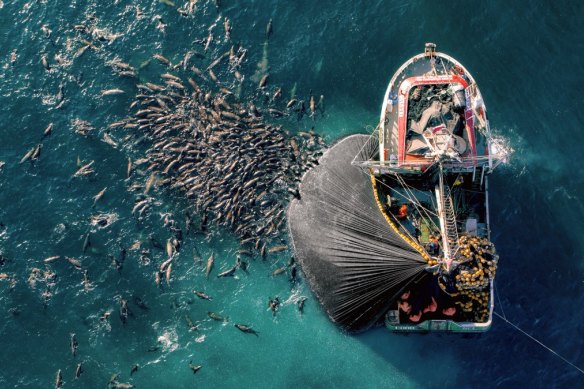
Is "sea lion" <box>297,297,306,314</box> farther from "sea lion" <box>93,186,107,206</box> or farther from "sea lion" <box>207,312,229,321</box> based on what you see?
"sea lion" <box>93,186,107,206</box>

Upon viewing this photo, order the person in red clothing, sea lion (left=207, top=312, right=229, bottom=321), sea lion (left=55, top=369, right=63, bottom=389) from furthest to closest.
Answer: sea lion (left=207, top=312, right=229, bottom=321) < sea lion (left=55, top=369, right=63, bottom=389) < the person in red clothing

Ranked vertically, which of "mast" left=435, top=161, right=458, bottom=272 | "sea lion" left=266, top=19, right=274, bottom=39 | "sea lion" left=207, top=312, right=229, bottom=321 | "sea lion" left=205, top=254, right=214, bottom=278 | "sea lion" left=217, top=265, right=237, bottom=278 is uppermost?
"sea lion" left=266, top=19, right=274, bottom=39

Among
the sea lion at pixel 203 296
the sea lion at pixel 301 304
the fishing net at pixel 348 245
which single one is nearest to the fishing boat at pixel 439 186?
the fishing net at pixel 348 245

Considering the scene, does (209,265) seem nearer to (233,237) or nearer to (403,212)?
(233,237)

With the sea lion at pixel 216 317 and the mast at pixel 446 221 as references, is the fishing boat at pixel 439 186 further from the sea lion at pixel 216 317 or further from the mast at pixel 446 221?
the sea lion at pixel 216 317

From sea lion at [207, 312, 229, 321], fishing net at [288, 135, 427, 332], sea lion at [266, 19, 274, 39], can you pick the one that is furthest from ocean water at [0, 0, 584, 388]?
fishing net at [288, 135, 427, 332]

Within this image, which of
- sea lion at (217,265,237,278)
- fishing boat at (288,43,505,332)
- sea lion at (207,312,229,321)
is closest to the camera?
fishing boat at (288,43,505,332)
